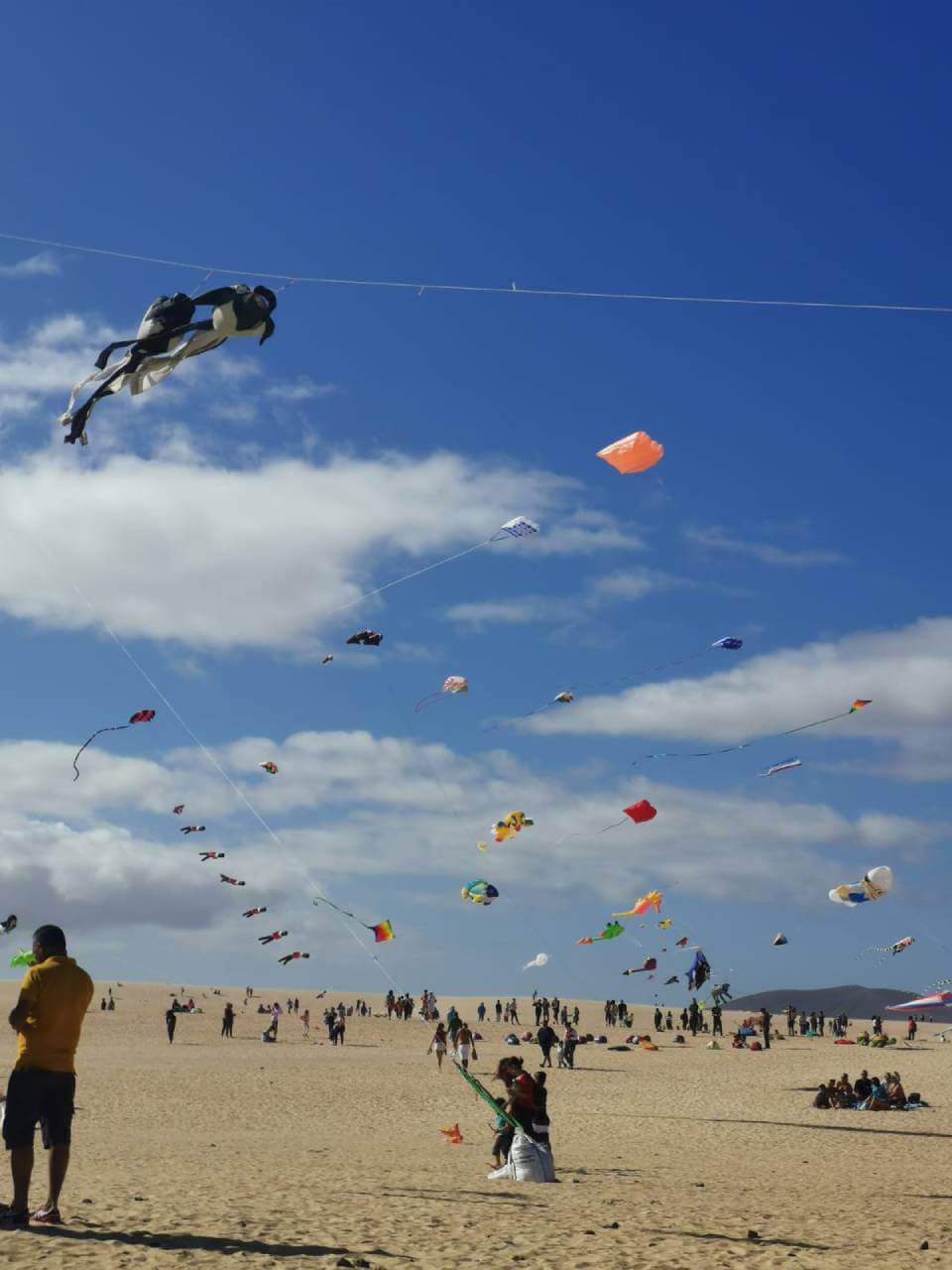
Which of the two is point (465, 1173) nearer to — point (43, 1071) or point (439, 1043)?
point (43, 1071)

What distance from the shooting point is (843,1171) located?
47.2 ft

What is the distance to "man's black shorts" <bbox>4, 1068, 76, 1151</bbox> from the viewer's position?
22.0ft

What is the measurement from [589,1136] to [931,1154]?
471cm

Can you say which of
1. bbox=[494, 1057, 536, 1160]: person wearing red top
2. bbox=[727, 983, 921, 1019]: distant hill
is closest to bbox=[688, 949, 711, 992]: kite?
bbox=[494, 1057, 536, 1160]: person wearing red top

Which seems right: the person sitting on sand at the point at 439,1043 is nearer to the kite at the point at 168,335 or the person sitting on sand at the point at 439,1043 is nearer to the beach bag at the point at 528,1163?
the beach bag at the point at 528,1163

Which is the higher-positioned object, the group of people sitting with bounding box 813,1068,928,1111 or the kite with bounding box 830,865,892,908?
the kite with bounding box 830,865,892,908

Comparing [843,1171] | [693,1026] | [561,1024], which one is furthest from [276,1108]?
[561,1024]

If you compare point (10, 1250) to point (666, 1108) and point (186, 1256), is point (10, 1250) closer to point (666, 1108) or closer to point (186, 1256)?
point (186, 1256)

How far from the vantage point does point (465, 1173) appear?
12352 millimetres

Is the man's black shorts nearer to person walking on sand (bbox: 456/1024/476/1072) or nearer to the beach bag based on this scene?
the beach bag

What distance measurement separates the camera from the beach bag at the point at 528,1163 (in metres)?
11.3

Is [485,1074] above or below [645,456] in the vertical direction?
below

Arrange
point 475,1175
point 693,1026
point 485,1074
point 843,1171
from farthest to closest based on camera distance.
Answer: point 693,1026 → point 485,1074 → point 843,1171 → point 475,1175

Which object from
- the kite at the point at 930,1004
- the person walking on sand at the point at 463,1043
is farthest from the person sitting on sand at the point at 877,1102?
the person walking on sand at the point at 463,1043
